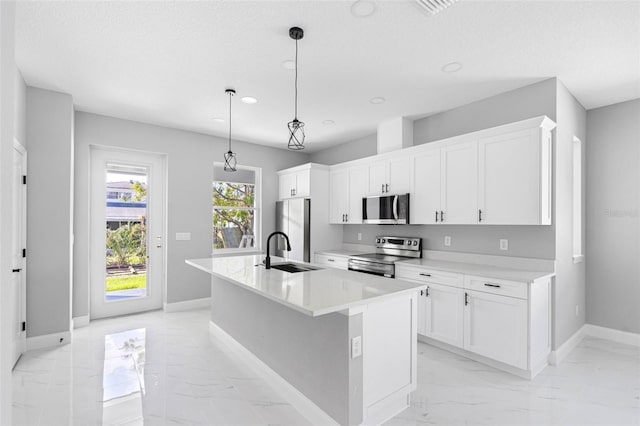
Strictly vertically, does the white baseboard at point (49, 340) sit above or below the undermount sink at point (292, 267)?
below

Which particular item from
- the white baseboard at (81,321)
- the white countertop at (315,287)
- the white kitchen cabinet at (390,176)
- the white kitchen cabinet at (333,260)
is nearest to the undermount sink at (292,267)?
the white countertop at (315,287)

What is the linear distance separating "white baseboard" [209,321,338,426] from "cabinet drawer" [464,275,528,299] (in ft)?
6.06

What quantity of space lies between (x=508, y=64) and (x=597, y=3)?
78 centimetres

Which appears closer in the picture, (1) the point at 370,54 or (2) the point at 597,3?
(2) the point at 597,3

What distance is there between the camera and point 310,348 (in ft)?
7.54

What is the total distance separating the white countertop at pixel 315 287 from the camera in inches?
71.8

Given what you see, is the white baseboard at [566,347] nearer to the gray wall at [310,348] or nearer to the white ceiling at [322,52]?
the gray wall at [310,348]

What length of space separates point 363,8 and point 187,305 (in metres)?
4.57

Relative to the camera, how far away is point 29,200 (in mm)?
3432

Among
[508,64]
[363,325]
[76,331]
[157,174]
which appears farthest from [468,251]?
[76,331]

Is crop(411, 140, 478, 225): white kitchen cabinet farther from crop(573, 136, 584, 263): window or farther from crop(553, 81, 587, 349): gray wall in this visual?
crop(573, 136, 584, 263): window

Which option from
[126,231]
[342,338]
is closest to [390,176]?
[342,338]

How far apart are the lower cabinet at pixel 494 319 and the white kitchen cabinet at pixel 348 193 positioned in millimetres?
1704

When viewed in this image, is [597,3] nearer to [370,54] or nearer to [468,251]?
[370,54]
